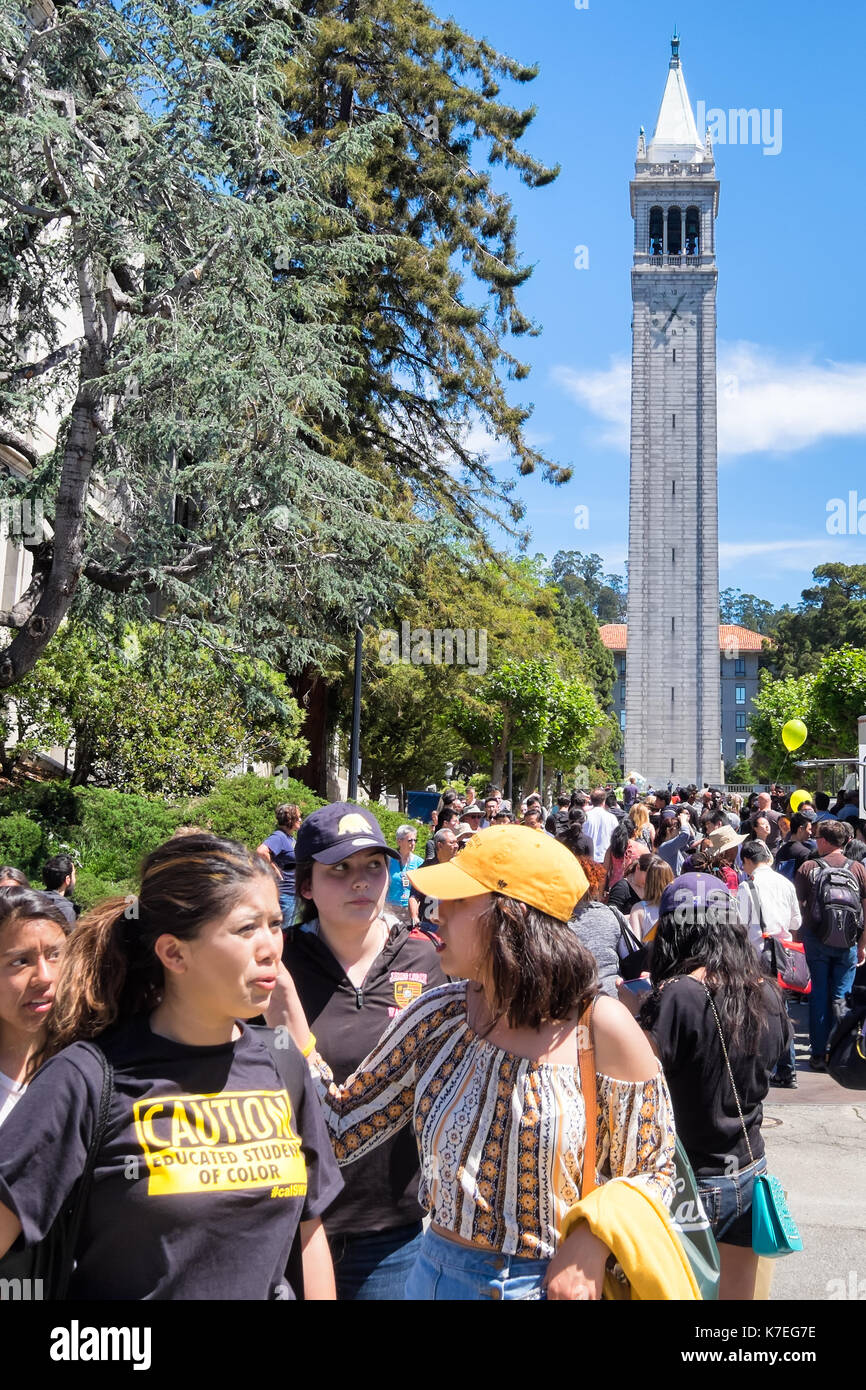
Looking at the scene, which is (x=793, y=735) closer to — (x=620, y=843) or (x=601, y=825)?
(x=601, y=825)

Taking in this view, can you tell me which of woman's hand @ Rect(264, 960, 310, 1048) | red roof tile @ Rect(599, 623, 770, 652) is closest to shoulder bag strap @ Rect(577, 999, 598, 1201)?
woman's hand @ Rect(264, 960, 310, 1048)

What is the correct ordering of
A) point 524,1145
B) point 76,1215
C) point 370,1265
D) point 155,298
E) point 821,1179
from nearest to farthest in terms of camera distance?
point 76,1215 < point 524,1145 < point 370,1265 < point 821,1179 < point 155,298

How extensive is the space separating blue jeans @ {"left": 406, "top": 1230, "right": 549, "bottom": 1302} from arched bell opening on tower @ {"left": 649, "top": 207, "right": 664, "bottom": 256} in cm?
7587

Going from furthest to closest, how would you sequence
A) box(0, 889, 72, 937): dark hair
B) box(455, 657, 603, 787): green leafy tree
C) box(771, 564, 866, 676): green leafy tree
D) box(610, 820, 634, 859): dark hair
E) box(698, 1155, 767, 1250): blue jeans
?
box(771, 564, 866, 676): green leafy tree
box(455, 657, 603, 787): green leafy tree
box(610, 820, 634, 859): dark hair
box(698, 1155, 767, 1250): blue jeans
box(0, 889, 72, 937): dark hair

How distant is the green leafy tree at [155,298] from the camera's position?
483 inches

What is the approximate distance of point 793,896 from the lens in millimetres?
9234

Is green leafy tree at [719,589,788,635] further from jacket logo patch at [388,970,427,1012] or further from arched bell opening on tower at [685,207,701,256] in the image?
jacket logo patch at [388,970,427,1012]

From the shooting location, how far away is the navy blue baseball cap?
3389 mm

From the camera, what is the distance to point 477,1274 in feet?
7.73

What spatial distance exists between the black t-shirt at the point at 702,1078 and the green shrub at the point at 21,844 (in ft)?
30.8

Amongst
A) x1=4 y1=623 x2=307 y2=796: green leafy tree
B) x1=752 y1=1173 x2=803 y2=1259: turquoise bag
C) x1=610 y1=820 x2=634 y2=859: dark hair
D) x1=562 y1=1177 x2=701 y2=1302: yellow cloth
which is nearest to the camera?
x1=562 y1=1177 x2=701 y2=1302: yellow cloth

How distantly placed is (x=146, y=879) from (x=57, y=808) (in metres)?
11.6

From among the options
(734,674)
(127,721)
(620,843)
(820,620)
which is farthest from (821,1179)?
(734,674)

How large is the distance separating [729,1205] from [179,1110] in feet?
7.36
